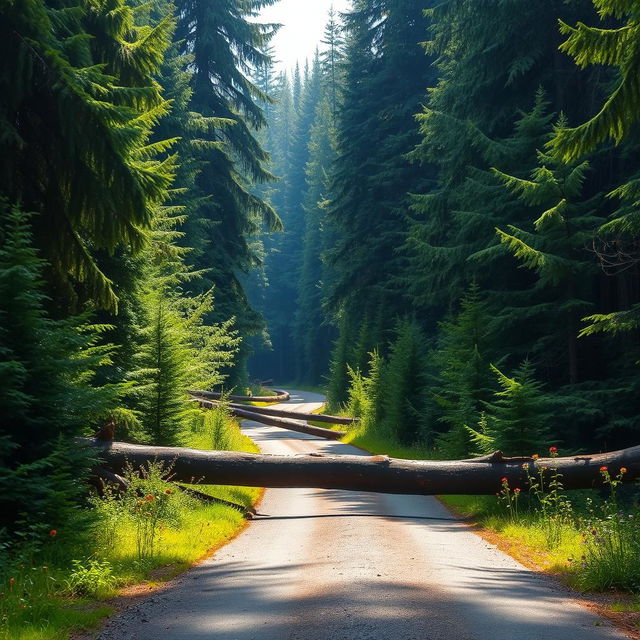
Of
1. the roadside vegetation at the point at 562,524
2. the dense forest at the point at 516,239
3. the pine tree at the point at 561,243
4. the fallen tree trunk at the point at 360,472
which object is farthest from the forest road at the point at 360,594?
the pine tree at the point at 561,243

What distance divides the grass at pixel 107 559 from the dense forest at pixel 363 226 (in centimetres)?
57

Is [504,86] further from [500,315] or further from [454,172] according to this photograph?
[500,315]

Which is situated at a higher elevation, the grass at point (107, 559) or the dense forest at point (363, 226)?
the dense forest at point (363, 226)

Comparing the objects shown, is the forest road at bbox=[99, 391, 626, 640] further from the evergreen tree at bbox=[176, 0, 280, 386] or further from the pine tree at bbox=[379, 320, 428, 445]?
the evergreen tree at bbox=[176, 0, 280, 386]

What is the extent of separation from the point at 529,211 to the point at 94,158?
13.5 m

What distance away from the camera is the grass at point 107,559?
6.12m

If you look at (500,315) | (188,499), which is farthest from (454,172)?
(188,499)

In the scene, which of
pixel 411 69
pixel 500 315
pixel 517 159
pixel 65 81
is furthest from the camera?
pixel 411 69

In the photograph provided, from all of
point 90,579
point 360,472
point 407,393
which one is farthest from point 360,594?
point 407,393

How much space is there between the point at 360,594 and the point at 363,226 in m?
32.2

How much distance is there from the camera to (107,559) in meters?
8.43

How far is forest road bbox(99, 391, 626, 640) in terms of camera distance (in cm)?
589

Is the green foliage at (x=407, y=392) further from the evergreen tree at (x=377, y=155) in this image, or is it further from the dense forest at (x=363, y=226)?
the evergreen tree at (x=377, y=155)

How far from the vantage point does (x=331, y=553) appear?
9781mm
